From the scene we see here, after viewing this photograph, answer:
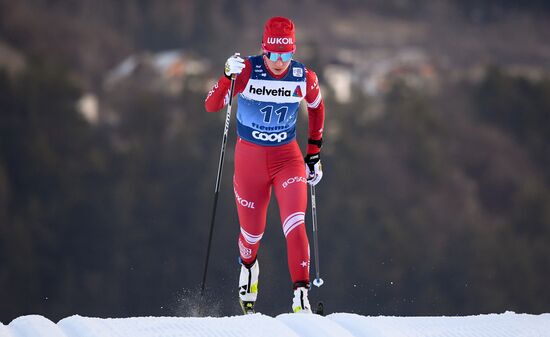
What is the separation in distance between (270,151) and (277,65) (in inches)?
25.7

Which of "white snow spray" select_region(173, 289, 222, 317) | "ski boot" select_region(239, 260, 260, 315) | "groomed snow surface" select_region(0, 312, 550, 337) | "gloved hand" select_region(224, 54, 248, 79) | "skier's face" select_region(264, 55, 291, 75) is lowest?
"white snow spray" select_region(173, 289, 222, 317)

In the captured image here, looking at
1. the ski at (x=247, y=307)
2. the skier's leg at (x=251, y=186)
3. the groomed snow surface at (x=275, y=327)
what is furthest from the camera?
the ski at (x=247, y=307)

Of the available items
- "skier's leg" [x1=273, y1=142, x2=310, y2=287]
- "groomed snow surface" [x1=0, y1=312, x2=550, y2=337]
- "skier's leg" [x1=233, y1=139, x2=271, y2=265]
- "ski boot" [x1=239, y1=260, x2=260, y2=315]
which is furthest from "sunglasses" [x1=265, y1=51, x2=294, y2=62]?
"groomed snow surface" [x1=0, y1=312, x2=550, y2=337]

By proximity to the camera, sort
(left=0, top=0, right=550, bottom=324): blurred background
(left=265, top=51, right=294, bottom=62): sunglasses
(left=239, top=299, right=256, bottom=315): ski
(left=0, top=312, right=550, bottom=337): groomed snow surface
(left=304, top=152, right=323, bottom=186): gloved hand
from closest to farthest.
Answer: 1. (left=0, top=312, right=550, bottom=337): groomed snow surface
2. (left=265, top=51, right=294, bottom=62): sunglasses
3. (left=304, top=152, right=323, bottom=186): gloved hand
4. (left=239, top=299, right=256, bottom=315): ski
5. (left=0, top=0, right=550, bottom=324): blurred background

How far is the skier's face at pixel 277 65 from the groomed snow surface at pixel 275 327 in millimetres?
2134

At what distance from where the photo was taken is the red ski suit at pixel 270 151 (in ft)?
24.0

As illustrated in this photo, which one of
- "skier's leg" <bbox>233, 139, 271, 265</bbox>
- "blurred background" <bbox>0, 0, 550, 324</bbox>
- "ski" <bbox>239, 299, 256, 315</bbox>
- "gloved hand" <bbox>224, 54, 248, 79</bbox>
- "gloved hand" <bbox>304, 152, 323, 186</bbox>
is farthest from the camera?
"blurred background" <bbox>0, 0, 550, 324</bbox>

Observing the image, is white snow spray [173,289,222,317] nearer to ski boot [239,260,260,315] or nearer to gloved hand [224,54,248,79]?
ski boot [239,260,260,315]

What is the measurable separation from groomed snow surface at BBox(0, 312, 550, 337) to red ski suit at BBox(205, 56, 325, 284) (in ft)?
4.83

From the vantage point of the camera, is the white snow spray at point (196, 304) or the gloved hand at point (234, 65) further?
Answer: the white snow spray at point (196, 304)

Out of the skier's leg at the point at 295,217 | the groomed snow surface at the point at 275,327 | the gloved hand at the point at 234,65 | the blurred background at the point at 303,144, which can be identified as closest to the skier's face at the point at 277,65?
the gloved hand at the point at 234,65

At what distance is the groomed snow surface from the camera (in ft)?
16.9

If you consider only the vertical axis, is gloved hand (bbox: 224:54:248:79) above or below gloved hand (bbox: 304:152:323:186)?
above

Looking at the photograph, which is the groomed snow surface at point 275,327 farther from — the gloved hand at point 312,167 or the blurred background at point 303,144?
the blurred background at point 303,144
